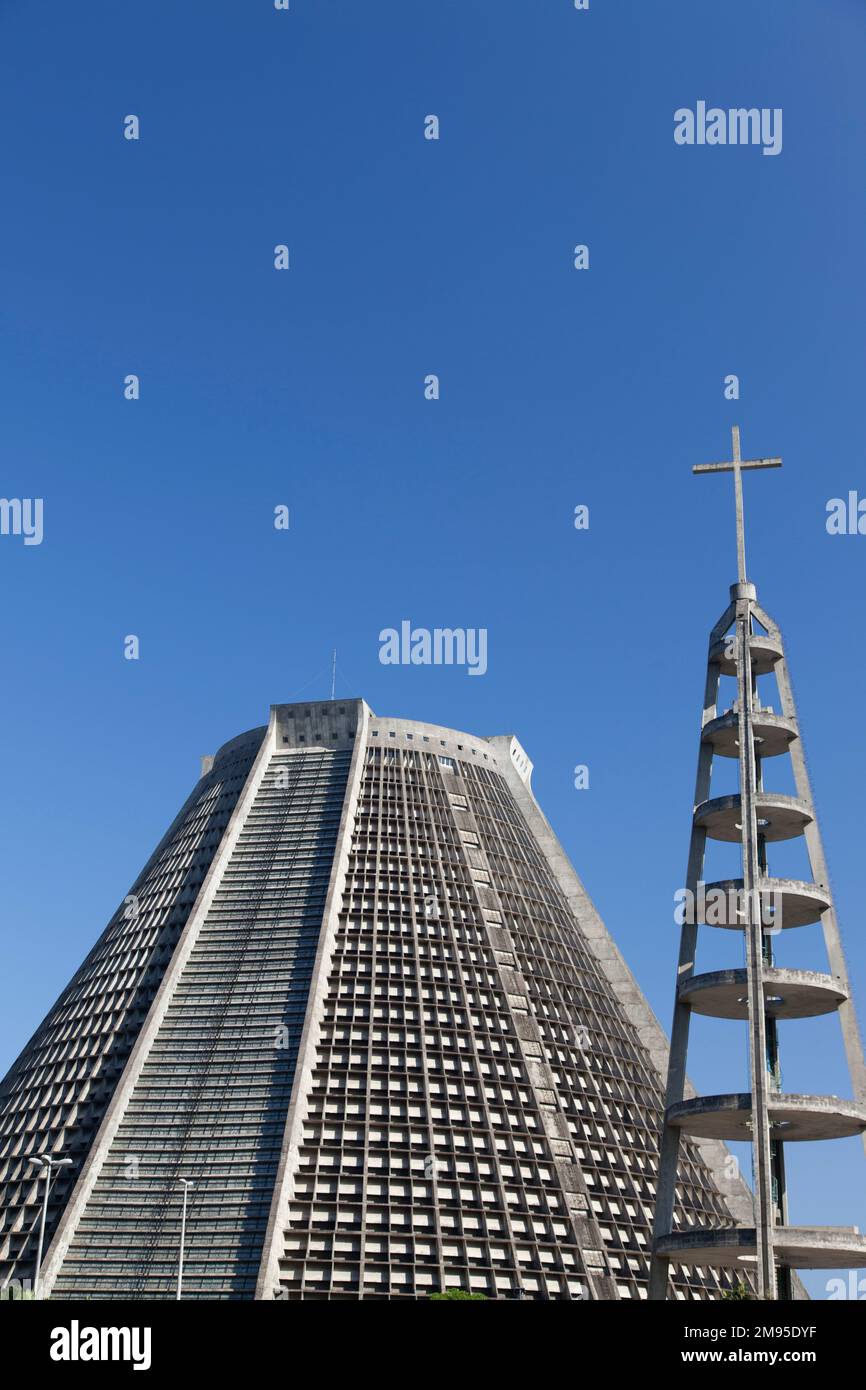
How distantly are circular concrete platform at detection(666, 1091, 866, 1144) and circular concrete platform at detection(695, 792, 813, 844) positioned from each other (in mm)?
10732

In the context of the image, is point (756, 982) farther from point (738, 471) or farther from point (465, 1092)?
point (465, 1092)

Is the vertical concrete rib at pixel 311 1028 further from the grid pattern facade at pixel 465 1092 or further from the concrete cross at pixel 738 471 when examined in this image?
the concrete cross at pixel 738 471

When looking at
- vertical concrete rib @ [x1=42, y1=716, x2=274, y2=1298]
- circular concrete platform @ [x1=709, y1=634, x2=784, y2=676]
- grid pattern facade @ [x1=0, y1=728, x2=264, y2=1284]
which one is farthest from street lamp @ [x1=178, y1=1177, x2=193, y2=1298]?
circular concrete platform @ [x1=709, y1=634, x2=784, y2=676]

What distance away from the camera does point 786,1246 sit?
42.6m

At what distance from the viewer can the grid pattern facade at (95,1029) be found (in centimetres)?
7700

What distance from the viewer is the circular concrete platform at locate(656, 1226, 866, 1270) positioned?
42375 mm

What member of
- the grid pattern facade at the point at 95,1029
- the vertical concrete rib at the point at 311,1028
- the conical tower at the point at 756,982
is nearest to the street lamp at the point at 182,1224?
the vertical concrete rib at the point at 311,1028

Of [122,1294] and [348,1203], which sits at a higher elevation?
[348,1203]

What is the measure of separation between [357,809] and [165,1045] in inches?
929

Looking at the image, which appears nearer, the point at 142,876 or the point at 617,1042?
the point at 617,1042

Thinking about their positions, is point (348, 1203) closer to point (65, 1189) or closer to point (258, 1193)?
point (258, 1193)

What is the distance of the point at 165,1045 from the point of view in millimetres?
83500
